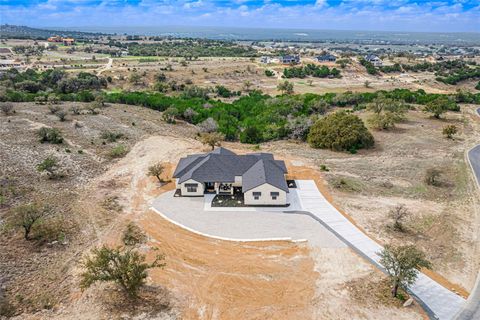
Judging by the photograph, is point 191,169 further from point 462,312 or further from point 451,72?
point 451,72

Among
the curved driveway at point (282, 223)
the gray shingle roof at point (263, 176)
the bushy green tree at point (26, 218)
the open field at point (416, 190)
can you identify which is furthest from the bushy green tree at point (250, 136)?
the bushy green tree at point (26, 218)

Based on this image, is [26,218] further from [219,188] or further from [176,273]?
[219,188]

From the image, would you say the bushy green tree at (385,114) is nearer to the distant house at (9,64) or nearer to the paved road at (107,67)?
the paved road at (107,67)

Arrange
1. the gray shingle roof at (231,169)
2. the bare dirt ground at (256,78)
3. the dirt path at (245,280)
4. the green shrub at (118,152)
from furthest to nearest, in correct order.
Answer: the bare dirt ground at (256,78), the green shrub at (118,152), the gray shingle roof at (231,169), the dirt path at (245,280)

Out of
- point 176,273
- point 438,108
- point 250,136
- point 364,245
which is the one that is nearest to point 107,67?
point 250,136

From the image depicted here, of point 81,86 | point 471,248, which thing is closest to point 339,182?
point 471,248
